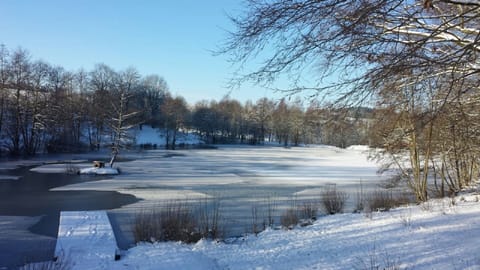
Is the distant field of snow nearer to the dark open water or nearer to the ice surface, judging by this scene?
the dark open water

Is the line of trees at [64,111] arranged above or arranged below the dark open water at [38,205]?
above

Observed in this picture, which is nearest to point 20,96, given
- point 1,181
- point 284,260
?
point 1,181

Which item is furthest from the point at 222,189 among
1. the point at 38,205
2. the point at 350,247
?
the point at 350,247

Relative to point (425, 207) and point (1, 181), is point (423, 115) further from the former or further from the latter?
point (1, 181)

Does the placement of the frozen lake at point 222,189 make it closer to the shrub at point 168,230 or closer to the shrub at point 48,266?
the shrub at point 168,230

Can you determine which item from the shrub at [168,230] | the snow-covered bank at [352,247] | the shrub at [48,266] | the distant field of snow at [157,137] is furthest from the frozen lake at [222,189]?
the distant field of snow at [157,137]

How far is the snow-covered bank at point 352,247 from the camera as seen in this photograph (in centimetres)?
522

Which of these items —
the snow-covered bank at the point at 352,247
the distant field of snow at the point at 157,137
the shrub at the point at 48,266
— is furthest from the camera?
the distant field of snow at the point at 157,137

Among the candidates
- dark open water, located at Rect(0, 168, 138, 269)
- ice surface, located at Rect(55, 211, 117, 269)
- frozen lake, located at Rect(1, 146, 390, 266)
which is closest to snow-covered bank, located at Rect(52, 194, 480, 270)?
ice surface, located at Rect(55, 211, 117, 269)

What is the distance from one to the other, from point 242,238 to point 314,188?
10935 millimetres

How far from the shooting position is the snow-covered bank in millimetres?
5223

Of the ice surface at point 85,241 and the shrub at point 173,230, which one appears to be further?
the shrub at point 173,230

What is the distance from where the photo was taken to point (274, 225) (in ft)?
32.8

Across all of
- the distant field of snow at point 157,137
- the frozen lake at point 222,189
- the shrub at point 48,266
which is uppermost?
the distant field of snow at point 157,137
